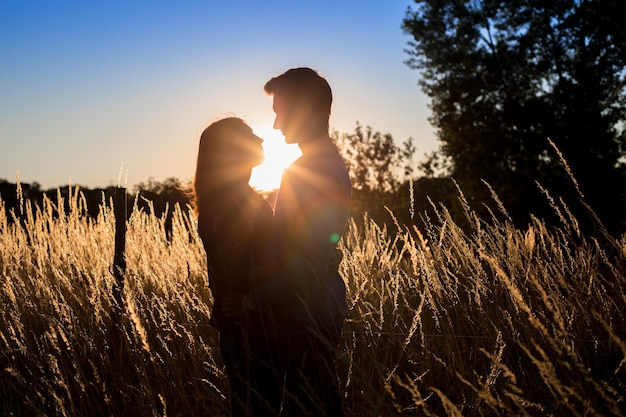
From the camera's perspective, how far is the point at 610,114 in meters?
16.0

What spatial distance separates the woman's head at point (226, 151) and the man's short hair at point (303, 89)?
0.20 meters

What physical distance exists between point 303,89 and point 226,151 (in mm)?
384

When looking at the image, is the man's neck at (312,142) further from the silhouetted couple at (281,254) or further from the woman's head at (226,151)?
the woman's head at (226,151)

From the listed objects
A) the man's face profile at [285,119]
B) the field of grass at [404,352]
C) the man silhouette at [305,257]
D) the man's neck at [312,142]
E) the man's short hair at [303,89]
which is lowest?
the field of grass at [404,352]

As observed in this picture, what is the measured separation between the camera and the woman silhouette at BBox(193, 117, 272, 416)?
209 cm

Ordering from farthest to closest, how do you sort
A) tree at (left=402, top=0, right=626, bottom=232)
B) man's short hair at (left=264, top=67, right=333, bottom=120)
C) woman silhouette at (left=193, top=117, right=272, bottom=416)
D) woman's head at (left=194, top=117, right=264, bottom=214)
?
tree at (left=402, top=0, right=626, bottom=232) < man's short hair at (left=264, top=67, right=333, bottom=120) < woman's head at (left=194, top=117, right=264, bottom=214) < woman silhouette at (left=193, top=117, right=272, bottom=416)

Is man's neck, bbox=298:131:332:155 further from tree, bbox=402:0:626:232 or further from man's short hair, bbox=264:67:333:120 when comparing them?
tree, bbox=402:0:626:232

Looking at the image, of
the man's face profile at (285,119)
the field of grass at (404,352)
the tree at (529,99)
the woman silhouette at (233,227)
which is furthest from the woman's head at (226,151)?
the tree at (529,99)

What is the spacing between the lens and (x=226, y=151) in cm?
229

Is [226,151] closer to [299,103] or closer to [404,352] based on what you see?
[299,103]

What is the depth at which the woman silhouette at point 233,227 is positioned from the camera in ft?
6.85

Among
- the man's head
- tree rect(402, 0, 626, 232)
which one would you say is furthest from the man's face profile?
tree rect(402, 0, 626, 232)

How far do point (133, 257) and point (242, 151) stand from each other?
3587 mm

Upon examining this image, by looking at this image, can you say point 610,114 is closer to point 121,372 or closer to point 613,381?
point 613,381
